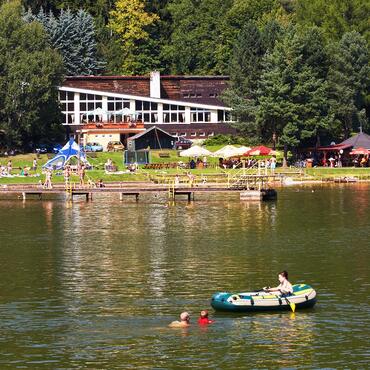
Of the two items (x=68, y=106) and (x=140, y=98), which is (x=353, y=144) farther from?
(x=68, y=106)

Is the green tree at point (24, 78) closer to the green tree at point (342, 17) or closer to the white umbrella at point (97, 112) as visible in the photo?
the white umbrella at point (97, 112)

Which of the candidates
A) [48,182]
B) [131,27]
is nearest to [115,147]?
[48,182]

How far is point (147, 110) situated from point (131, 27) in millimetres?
28526

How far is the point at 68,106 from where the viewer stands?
16788cm

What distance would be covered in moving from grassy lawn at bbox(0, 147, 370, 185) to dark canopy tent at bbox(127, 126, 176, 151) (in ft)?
14.6

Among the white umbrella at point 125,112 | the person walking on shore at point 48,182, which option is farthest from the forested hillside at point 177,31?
the person walking on shore at point 48,182

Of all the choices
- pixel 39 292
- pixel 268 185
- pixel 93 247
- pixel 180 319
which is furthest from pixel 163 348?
pixel 268 185

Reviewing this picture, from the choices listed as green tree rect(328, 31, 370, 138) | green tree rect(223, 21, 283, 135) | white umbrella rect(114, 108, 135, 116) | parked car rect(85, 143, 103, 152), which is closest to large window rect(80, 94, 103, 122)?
white umbrella rect(114, 108, 135, 116)

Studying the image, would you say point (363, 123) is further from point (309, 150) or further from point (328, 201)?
point (328, 201)

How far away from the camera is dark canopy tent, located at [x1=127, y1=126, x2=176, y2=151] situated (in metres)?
153

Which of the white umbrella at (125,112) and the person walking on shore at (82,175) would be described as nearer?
the person walking on shore at (82,175)

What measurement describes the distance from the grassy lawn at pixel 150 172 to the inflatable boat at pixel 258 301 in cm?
6159

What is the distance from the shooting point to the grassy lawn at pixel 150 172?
12681cm

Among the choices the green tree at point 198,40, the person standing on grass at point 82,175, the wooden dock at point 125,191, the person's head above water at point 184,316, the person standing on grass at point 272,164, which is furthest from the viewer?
the green tree at point 198,40
